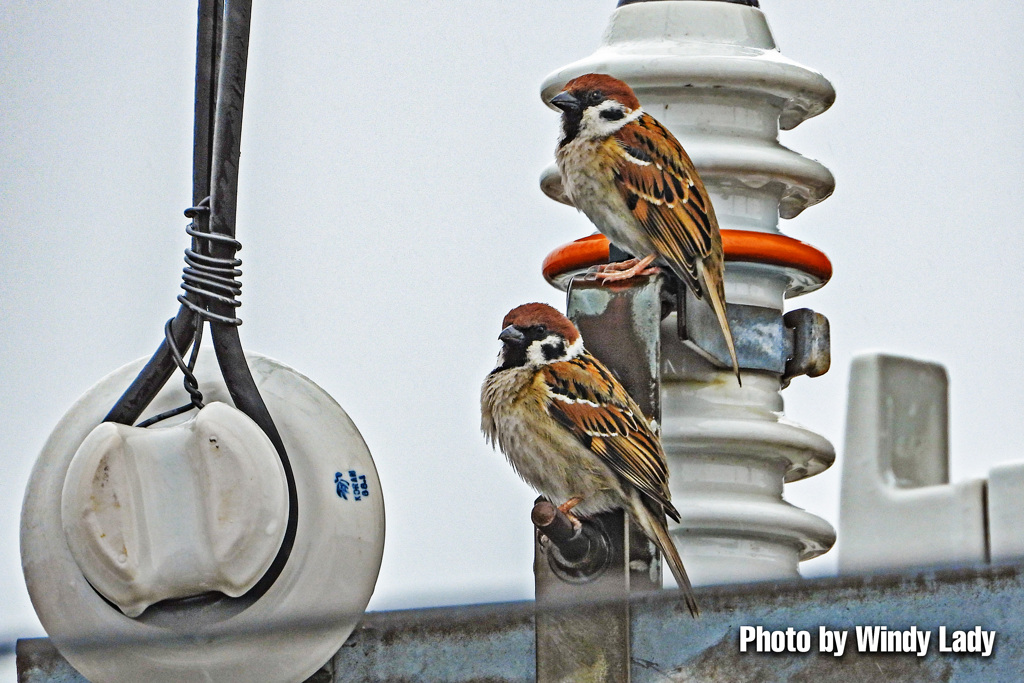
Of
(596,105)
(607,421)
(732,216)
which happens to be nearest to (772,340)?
(732,216)

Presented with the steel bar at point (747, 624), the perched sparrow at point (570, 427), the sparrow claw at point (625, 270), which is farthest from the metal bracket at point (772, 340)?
the steel bar at point (747, 624)

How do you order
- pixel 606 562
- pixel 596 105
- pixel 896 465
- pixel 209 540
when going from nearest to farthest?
1. pixel 209 540
2. pixel 606 562
3. pixel 596 105
4. pixel 896 465

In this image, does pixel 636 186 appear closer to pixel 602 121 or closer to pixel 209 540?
pixel 602 121

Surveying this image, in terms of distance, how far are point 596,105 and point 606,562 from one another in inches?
45.4

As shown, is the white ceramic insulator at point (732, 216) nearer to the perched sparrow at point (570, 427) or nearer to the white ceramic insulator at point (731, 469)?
the white ceramic insulator at point (731, 469)

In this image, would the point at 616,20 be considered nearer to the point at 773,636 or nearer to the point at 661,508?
the point at 661,508

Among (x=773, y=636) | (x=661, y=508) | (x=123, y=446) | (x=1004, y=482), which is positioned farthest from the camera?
(x=1004, y=482)

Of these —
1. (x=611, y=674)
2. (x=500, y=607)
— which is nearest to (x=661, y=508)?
(x=611, y=674)

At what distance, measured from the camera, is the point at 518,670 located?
292cm

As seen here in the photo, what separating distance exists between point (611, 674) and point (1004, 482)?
1196mm

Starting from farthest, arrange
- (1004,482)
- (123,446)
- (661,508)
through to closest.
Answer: (1004,482) → (661,508) → (123,446)

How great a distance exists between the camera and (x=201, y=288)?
2871 mm

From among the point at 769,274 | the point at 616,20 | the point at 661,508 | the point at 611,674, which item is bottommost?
the point at 611,674

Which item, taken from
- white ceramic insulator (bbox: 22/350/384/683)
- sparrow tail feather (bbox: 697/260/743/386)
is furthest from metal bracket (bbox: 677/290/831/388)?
white ceramic insulator (bbox: 22/350/384/683)
